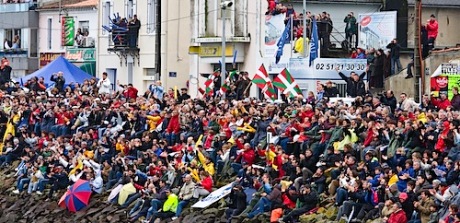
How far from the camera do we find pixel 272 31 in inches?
2088

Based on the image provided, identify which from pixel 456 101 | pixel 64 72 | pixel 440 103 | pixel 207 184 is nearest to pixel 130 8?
pixel 64 72

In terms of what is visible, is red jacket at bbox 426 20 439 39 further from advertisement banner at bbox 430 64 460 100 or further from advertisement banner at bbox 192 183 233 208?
advertisement banner at bbox 192 183 233 208

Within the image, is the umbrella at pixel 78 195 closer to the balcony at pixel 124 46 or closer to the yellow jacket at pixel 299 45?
the yellow jacket at pixel 299 45

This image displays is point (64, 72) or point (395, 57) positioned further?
point (64, 72)

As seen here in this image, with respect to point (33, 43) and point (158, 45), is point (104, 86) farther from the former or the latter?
point (33, 43)

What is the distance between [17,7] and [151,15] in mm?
18073

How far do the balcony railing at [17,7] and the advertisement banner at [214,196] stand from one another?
41.1 m

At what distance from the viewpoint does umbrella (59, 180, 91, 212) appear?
153 feet

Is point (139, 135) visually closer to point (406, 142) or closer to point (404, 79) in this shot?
point (404, 79)

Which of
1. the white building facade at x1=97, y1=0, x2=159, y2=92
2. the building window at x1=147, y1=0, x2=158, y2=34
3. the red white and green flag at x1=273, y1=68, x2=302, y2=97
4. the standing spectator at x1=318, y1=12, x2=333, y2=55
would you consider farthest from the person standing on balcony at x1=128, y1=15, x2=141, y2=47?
the red white and green flag at x1=273, y1=68, x2=302, y2=97

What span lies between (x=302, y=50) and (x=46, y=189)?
9.98 m

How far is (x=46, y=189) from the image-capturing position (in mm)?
50438

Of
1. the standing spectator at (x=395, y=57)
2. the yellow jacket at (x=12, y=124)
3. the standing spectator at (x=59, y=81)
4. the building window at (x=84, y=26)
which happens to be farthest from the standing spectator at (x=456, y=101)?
the building window at (x=84, y=26)

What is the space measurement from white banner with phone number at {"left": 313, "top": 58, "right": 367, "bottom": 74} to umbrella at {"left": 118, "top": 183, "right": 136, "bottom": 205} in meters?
7.30
